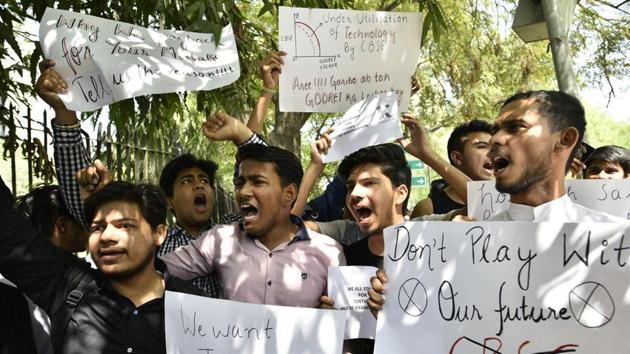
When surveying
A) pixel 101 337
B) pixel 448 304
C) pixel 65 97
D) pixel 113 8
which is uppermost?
pixel 113 8

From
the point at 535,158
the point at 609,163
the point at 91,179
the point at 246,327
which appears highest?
the point at 535,158

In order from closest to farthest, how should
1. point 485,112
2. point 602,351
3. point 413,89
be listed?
point 602,351
point 413,89
point 485,112

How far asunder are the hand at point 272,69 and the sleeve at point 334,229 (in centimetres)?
73

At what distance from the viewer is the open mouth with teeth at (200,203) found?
13.6ft

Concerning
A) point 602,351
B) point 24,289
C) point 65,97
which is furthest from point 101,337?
point 602,351

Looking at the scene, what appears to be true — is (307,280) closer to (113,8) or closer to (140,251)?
(140,251)

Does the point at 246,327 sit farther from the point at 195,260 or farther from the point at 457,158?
the point at 457,158

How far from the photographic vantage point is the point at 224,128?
361cm

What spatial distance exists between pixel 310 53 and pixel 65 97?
1.22 meters

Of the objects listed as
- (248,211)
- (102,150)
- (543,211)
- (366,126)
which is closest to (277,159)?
(248,211)

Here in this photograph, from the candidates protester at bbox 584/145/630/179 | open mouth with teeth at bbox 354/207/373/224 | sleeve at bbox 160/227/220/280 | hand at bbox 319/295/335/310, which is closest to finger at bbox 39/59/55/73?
sleeve at bbox 160/227/220/280

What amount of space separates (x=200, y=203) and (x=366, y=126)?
Result: 1.08 meters

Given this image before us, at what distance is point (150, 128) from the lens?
15.6ft

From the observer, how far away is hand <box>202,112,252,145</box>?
360cm
